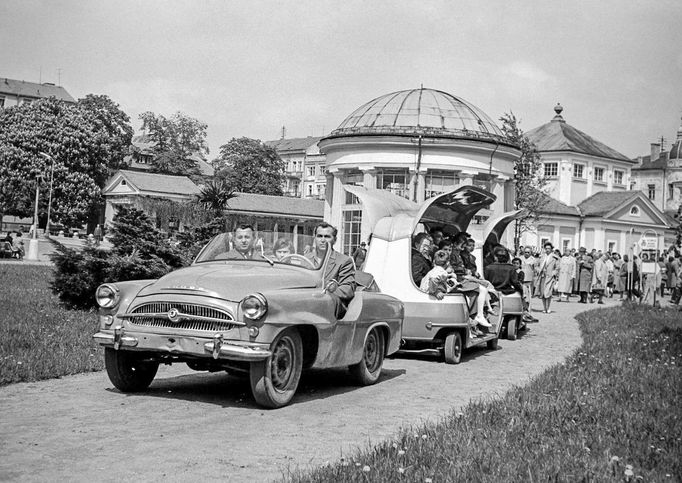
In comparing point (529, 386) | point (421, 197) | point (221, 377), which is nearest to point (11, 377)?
point (221, 377)

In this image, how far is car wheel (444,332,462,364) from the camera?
13.3 m

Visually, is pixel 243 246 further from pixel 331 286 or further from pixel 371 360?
pixel 371 360

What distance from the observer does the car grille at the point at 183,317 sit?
27.3ft

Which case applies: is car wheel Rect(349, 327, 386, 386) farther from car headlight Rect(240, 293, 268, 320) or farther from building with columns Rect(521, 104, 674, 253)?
building with columns Rect(521, 104, 674, 253)

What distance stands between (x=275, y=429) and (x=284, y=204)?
83037 mm

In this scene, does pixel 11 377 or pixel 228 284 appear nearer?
pixel 228 284

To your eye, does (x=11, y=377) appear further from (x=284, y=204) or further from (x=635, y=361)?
(x=284, y=204)

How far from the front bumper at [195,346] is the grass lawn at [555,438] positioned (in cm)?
157

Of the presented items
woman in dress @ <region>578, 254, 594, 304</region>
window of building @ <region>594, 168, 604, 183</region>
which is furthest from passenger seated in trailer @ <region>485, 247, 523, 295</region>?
window of building @ <region>594, 168, 604, 183</region>

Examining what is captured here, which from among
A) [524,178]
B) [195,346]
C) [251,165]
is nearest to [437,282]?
[195,346]

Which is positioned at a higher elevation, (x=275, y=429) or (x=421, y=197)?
(x=421, y=197)

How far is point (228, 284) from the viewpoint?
28.4 feet

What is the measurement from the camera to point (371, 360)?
1085 centimetres

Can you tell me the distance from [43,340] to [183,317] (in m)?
4.81
